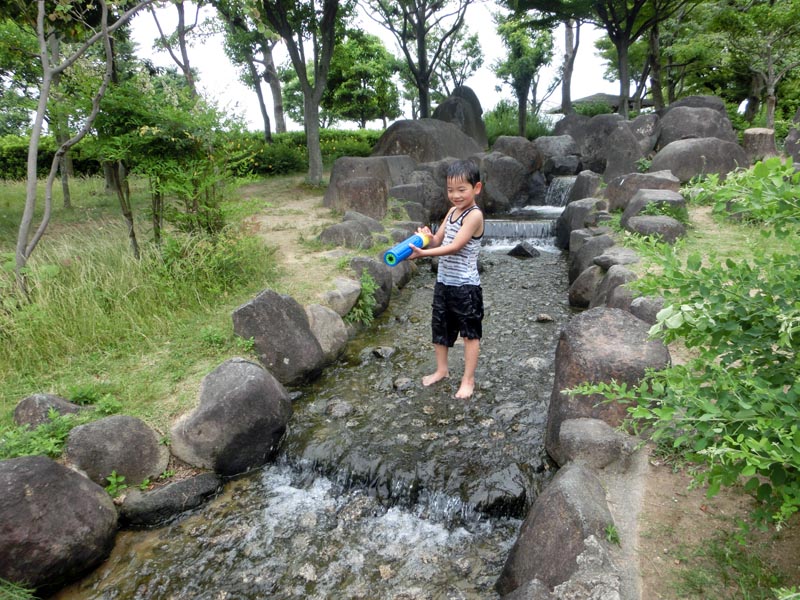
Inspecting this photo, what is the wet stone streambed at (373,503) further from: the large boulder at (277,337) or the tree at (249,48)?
the tree at (249,48)

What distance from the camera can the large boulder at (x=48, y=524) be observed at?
269 centimetres

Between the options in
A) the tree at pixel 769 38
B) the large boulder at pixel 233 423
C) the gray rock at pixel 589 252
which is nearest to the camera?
the large boulder at pixel 233 423

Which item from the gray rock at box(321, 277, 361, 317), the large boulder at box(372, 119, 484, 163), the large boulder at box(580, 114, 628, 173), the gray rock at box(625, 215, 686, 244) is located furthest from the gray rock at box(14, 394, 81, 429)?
the large boulder at box(580, 114, 628, 173)

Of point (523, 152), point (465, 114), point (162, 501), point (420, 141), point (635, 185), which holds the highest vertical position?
point (465, 114)

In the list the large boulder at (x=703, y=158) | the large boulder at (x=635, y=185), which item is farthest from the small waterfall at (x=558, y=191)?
the large boulder at (x=635, y=185)

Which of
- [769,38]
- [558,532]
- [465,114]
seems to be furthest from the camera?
[465,114]

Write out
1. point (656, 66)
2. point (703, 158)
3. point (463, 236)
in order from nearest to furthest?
point (463, 236) < point (703, 158) < point (656, 66)

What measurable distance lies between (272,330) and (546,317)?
3.29 m

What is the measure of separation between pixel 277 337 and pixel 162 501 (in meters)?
1.77

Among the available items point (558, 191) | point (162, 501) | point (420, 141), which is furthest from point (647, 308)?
point (420, 141)

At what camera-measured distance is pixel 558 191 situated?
45.2ft

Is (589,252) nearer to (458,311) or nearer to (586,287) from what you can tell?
(586,287)

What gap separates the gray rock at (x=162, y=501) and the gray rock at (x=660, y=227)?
5.86 metres

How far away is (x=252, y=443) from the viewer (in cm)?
377
